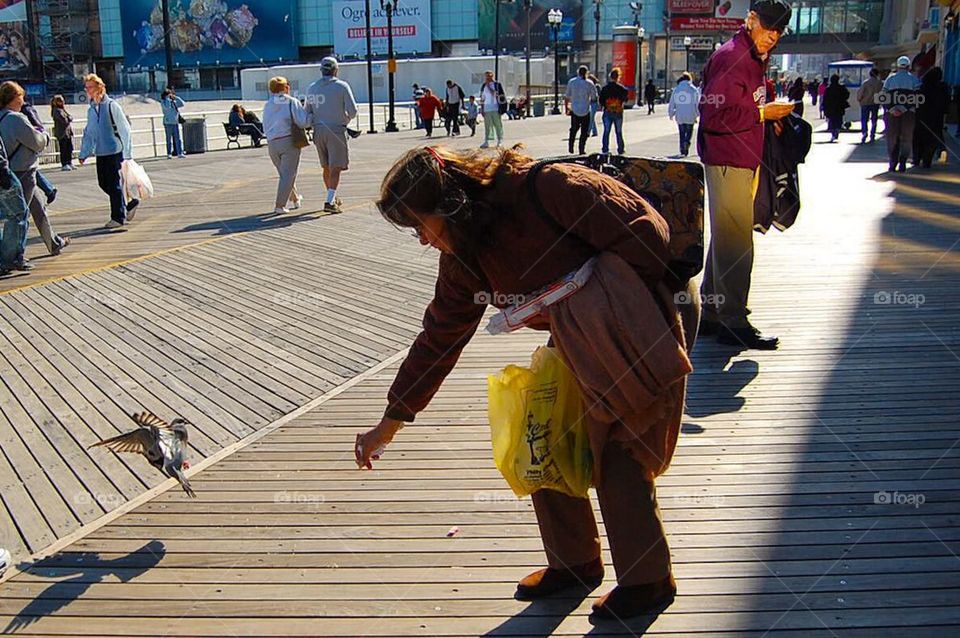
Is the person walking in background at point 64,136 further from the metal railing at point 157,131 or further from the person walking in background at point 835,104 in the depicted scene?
the person walking in background at point 835,104

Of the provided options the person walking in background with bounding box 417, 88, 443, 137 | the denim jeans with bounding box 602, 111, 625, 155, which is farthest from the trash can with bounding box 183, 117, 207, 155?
the denim jeans with bounding box 602, 111, 625, 155

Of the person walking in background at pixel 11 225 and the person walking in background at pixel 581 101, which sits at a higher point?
the person walking in background at pixel 581 101

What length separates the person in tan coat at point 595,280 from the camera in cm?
266

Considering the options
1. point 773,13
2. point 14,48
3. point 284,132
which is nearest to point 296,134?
point 284,132

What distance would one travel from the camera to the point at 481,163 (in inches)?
109

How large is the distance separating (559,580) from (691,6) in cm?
8157

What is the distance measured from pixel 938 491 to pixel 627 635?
176cm

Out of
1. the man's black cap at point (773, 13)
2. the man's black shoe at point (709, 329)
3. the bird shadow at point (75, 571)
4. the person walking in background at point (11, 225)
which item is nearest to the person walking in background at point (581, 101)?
the person walking in background at point (11, 225)

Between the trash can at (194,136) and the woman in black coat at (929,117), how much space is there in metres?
17.8

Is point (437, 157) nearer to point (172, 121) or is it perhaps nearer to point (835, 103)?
point (172, 121)

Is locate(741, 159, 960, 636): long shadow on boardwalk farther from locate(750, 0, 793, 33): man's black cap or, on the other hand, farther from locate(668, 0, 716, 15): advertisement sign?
locate(668, 0, 716, 15): advertisement sign

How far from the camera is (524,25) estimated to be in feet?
267

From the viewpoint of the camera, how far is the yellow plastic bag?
2975 mm

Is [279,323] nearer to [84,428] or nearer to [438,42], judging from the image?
[84,428]
